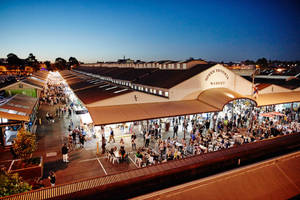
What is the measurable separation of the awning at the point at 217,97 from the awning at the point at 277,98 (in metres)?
3.74

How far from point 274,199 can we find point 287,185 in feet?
1.22

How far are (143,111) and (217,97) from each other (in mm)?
8426

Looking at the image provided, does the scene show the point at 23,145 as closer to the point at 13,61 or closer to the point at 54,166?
the point at 54,166

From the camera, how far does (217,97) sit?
19734mm

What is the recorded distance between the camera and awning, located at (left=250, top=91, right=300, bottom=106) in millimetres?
21722

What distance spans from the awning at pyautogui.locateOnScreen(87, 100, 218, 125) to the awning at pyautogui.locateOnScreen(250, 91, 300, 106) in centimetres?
782

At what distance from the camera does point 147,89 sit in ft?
78.3

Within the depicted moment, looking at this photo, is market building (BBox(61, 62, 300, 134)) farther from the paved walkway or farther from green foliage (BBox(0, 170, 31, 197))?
green foliage (BBox(0, 170, 31, 197))

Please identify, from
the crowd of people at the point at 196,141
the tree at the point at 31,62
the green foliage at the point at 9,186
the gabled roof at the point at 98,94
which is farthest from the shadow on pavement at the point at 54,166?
the tree at the point at 31,62

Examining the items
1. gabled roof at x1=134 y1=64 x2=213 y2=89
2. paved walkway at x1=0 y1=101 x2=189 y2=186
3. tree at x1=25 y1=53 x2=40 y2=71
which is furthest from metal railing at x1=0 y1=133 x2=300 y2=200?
tree at x1=25 y1=53 x2=40 y2=71

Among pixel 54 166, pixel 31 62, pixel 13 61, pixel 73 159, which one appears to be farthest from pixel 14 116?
pixel 31 62

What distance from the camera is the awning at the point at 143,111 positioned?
559 inches

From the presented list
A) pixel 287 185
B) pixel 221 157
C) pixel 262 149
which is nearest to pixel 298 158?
pixel 287 185

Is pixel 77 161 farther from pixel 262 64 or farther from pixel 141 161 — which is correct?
pixel 262 64
